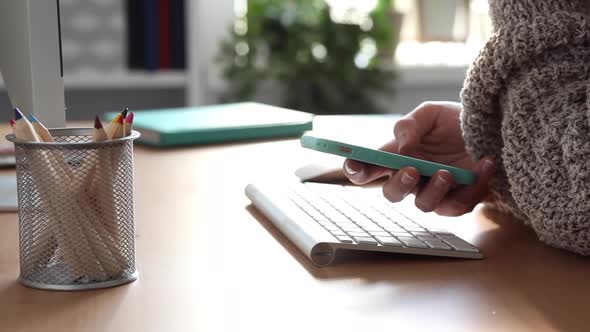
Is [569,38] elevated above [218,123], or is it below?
above

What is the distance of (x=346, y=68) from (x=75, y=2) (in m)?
0.85

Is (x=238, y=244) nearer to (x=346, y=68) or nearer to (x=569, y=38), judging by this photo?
(x=569, y=38)

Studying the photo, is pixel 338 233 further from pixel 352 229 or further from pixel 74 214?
pixel 74 214

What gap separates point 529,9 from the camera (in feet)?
2.37

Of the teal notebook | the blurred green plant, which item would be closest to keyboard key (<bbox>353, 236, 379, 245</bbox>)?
the teal notebook

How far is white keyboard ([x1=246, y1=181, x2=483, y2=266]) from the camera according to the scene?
682 millimetres

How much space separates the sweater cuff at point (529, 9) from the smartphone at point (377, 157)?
5.7 inches

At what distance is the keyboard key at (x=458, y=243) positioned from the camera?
0.71 m

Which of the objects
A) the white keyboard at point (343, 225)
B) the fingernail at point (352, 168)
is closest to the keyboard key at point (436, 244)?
the white keyboard at point (343, 225)

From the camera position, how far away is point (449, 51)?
298 cm

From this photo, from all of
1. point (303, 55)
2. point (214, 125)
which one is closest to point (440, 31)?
point (303, 55)

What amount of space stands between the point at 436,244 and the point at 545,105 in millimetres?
154

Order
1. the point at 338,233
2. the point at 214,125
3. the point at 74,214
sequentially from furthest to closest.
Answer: the point at 214,125 → the point at 338,233 → the point at 74,214

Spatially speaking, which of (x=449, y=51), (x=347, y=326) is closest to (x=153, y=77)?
(x=449, y=51)
